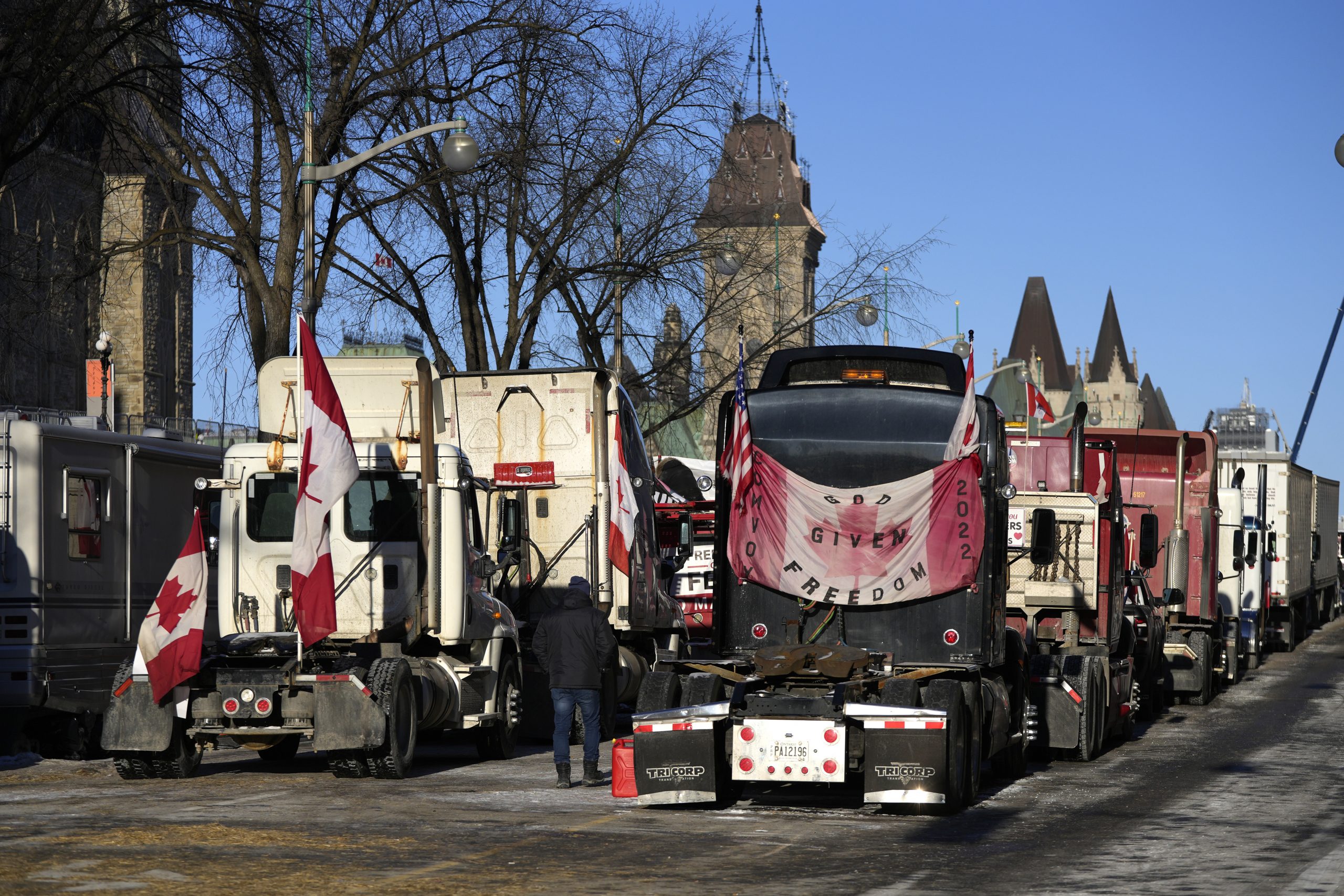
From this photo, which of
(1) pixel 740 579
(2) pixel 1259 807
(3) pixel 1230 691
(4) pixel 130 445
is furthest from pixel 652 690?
(3) pixel 1230 691

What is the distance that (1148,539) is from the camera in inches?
798

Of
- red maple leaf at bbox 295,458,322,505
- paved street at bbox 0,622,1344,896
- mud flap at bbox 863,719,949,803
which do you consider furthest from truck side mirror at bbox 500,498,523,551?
mud flap at bbox 863,719,949,803

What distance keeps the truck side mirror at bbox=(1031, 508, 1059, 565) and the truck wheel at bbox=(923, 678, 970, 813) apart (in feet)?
13.1

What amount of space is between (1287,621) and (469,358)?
18.4 metres

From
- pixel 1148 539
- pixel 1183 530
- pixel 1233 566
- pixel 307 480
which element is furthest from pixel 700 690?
pixel 1233 566

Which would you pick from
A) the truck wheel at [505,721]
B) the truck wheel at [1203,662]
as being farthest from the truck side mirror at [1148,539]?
the truck wheel at [505,721]

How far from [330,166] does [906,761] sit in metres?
11.4

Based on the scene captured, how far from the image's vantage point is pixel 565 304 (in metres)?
32.4

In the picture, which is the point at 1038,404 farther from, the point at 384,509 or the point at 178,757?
the point at 178,757

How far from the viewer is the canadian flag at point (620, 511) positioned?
1842 cm

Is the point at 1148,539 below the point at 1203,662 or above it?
above

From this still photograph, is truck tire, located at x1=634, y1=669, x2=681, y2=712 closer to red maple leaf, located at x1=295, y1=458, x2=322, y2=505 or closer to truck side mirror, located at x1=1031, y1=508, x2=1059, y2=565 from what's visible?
red maple leaf, located at x1=295, y1=458, x2=322, y2=505

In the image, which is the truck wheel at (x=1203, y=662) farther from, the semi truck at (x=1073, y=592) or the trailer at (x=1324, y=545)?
the trailer at (x=1324, y=545)

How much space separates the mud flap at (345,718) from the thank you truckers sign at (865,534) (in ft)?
10.4
